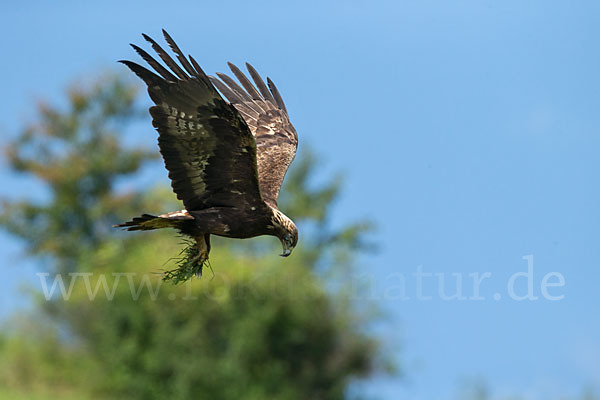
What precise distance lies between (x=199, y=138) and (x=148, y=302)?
62.7ft

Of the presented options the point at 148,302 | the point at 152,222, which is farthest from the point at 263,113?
the point at 148,302

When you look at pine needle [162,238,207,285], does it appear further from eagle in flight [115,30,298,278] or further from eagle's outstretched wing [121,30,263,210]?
eagle's outstretched wing [121,30,263,210]

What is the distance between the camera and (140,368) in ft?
90.7

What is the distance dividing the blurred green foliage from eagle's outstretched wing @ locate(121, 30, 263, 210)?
620 inches

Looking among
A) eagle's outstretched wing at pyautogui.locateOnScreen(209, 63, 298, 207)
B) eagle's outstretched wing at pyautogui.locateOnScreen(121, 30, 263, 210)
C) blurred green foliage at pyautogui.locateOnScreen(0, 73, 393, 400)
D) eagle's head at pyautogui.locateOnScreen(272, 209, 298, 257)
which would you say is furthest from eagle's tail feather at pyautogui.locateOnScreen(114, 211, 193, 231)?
blurred green foliage at pyautogui.locateOnScreen(0, 73, 393, 400)

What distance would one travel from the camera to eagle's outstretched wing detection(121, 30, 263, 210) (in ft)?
26.8

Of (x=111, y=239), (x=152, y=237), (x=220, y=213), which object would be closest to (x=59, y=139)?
(x=111, y=239)

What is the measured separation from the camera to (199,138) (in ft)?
27.6

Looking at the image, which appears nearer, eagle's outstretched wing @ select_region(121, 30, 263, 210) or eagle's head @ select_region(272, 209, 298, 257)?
eagle's outstretched wing @ select_region(121, 30, 263, 210)

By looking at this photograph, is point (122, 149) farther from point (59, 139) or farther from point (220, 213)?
point (220, 213)

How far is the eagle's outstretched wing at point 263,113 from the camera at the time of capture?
11.0m

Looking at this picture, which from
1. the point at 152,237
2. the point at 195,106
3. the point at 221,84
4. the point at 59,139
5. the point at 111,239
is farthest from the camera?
the point at 59,139

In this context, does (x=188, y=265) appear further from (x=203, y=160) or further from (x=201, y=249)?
(x=203, y=160)

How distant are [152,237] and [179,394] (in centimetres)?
478
